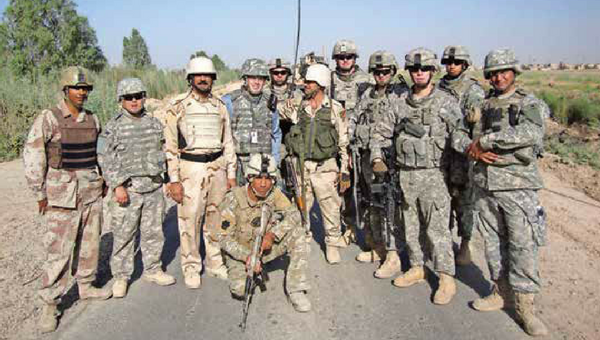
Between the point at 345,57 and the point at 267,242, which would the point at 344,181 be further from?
the point at 345,57

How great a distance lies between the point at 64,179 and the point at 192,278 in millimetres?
1634

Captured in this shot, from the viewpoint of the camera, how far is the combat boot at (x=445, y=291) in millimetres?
4281

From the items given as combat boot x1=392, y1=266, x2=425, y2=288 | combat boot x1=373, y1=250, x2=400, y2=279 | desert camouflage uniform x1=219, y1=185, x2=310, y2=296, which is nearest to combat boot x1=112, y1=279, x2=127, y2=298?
desert camouflage uniform x1=219, y1=185, x2=310, y2=296

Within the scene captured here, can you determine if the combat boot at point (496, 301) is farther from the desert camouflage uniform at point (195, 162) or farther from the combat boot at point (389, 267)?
the desert camouflage uniform at point (195, 162)

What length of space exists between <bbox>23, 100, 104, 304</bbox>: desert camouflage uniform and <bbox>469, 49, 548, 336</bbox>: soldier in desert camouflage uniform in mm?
3542

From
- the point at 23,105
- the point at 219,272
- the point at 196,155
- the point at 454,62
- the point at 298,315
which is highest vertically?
the point at 454,62

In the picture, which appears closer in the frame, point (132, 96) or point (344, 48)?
point (132, 96)

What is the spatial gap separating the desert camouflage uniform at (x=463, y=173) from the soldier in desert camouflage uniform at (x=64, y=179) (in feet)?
11.8

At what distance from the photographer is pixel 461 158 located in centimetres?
475

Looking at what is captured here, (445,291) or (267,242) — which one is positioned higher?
A: (267,242)

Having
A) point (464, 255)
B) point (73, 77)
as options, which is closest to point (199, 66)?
point (73, 77)

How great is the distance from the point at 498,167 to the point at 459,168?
941 millimetres

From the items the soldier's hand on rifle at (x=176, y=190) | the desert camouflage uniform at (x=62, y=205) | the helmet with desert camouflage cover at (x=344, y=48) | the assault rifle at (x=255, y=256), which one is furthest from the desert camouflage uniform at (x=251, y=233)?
the helmet with desert camouflage cover at (x=344, y=48)

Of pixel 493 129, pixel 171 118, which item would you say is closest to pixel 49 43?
pixel 171 118
